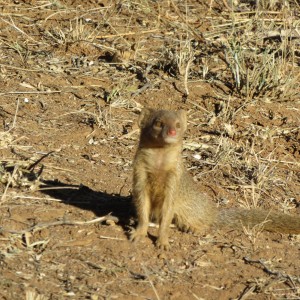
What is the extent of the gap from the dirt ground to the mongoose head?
1.83ft

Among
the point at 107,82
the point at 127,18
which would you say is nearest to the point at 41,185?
the point at 107,82

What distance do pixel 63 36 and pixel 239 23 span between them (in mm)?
1863

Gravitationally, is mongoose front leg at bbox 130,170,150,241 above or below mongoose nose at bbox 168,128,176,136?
below

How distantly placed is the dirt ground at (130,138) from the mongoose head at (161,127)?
557 millimetres

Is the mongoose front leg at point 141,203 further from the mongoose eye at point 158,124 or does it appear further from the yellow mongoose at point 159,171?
the mongoose eye at point 158,124

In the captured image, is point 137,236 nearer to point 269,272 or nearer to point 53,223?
point 53,223

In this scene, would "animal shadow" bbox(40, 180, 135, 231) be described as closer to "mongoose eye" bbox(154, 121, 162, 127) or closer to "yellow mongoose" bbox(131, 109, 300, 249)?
"yellow mongoose" bbox(131, 109, 300, 249)

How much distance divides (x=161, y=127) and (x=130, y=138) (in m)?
1.83

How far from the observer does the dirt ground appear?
4.38 meters

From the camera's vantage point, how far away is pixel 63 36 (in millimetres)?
7480

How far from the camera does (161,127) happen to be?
15.1ft

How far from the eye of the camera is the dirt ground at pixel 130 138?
172 inches

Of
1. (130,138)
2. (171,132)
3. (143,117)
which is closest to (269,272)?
(171,132)

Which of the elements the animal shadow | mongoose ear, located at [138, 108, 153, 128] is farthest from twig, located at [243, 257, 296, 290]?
mongoose ear, located at [138, 108, 153, 128]
